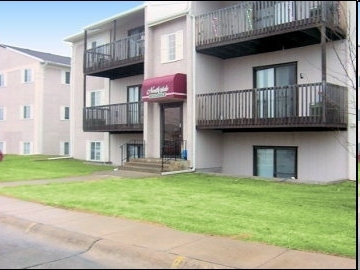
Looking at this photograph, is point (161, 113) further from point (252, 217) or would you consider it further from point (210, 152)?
point (252, 217)

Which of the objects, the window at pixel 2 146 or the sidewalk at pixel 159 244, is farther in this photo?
the sidewalk at pixel 159 244

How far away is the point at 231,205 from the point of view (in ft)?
27.9

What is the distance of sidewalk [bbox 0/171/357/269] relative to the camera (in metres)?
4.62

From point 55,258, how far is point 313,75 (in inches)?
414

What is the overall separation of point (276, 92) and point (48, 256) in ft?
30.3

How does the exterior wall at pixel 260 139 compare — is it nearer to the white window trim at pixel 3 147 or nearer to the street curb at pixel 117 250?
the street curb at pixel 117 250

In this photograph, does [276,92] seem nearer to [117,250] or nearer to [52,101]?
[52,101]

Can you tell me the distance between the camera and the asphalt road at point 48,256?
485 cm

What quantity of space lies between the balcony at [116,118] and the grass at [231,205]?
4.77 m

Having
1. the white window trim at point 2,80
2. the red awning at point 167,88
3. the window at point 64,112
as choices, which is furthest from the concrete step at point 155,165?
the white window trim at point 2,80

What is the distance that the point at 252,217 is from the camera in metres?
7.29

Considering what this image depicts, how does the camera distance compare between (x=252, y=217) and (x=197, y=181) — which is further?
(x=197, y=181)

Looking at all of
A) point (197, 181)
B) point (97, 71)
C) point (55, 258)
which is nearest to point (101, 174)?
point (197, 181)

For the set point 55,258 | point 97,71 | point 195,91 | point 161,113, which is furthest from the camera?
point 161,113
